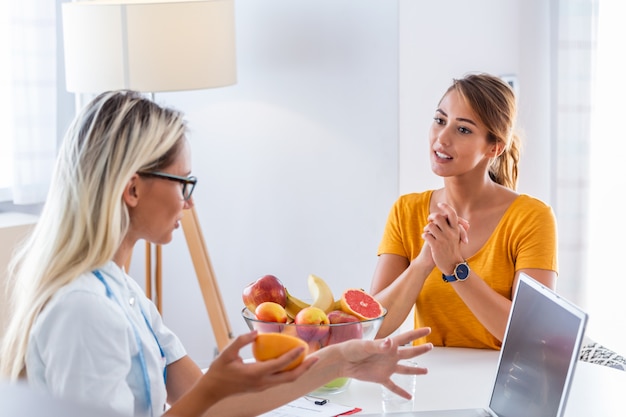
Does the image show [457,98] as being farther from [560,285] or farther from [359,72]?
[560,285]

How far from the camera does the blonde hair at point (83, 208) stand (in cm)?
118

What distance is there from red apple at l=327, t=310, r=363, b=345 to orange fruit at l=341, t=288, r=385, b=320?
1.1 inches

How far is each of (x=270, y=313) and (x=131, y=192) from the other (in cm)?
40

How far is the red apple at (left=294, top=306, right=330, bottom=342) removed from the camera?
1.47 meters

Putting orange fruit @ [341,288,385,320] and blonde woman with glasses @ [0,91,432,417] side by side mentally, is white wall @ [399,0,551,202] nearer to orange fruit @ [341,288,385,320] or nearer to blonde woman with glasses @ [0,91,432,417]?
orange fruit @ [341,288,385,320]

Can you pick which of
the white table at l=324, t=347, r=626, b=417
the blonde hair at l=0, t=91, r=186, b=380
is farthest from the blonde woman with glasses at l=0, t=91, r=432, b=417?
the white table at l=324, t=347, r=626, b=417

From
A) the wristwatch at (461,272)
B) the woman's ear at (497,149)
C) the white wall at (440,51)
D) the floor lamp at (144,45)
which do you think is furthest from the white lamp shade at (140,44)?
the wristwatch at (461,272)

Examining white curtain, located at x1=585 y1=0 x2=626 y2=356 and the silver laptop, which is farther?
white curtain, located at x1=585 y1=0 x2=626 y2=356

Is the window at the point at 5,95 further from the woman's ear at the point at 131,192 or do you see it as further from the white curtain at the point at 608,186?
the white curtain at the point at 608,186

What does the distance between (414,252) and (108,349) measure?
118 centimetres

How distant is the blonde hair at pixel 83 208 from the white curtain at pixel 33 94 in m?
1.97

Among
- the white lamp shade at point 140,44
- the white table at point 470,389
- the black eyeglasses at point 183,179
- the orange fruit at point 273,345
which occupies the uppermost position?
the white lamp shade at point 140,44

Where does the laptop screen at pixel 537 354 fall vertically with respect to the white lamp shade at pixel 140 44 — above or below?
below

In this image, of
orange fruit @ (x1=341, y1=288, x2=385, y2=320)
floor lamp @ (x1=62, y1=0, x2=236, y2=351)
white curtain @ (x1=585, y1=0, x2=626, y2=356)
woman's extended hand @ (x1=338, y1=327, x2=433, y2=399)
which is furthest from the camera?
white curtain @ (x1=585, y1=0, x2=626, y2=356)
